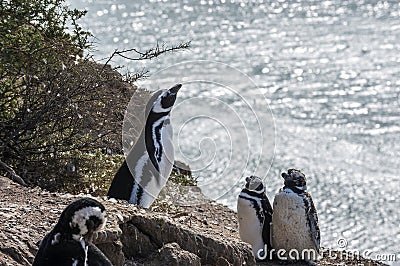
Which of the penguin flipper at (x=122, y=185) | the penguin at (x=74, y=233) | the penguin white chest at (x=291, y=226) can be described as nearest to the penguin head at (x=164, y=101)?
the penguin flipper at (x=122, y=185)

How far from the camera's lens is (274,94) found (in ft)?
50.5

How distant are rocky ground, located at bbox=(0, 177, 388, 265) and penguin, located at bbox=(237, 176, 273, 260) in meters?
0.88

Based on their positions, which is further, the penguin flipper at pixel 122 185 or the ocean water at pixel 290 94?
the ocean water at pixel 290 94

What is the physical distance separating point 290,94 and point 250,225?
384 inches

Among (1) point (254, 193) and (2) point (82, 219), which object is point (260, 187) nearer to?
(1) point (254, 193)

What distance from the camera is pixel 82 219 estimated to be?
3213mm

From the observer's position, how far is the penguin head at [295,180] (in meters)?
5.71

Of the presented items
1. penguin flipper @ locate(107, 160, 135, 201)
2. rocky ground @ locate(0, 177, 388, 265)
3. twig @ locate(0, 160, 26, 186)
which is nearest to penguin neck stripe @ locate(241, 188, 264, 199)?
penguin flipper @ locate(107, 160, 135, 201)

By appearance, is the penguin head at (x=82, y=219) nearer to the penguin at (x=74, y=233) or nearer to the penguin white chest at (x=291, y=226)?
the penguin at (x=74, y=233)

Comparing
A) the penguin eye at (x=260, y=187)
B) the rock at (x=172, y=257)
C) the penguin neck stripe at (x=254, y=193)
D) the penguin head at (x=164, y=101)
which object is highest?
the penguin head at (x=164, y=101)

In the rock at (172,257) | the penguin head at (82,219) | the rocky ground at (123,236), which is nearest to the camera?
the penguin head at (82,219)

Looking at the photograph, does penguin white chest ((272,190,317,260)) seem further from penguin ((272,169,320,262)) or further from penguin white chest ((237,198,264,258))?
penguin white chest ((237,198,264,258))

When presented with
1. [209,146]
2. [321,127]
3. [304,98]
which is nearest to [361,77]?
[304,98]

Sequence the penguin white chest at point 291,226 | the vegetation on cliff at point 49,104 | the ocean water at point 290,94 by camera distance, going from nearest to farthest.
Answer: the penguin white chest at point 291,226, the vegetation on cliff at point 49,104, the ocean water at point 290,94
